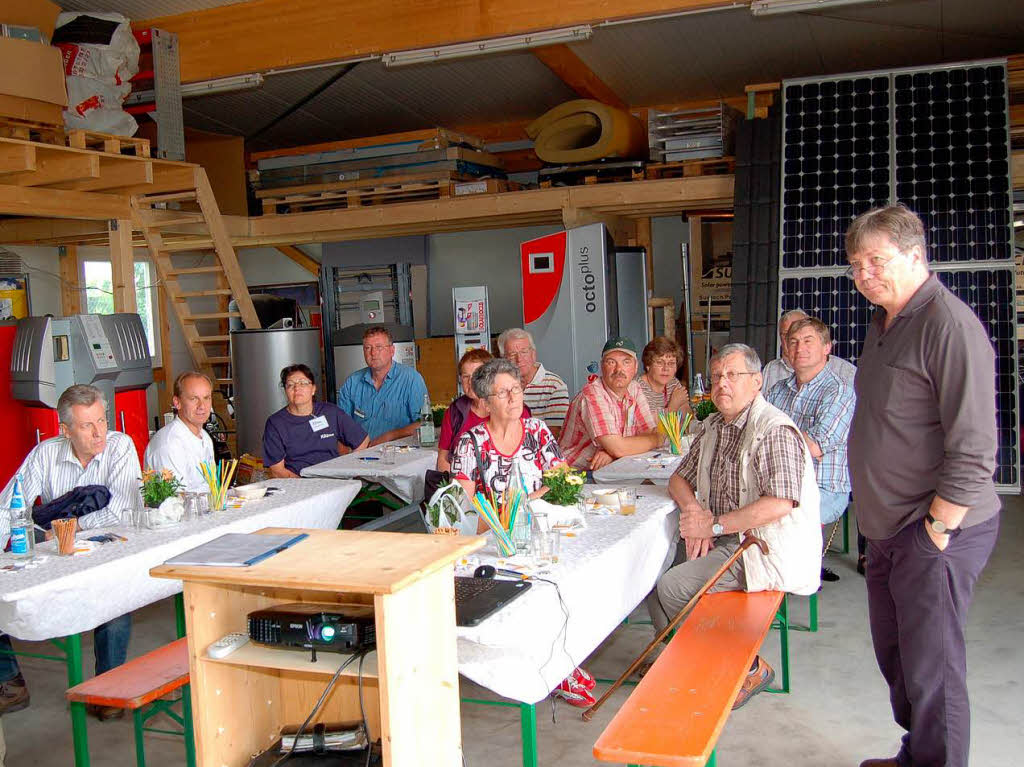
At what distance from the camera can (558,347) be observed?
9156 mm

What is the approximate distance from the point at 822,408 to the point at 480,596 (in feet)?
9.46

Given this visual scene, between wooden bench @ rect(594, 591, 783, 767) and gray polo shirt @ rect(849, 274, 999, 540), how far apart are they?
62 centimetres

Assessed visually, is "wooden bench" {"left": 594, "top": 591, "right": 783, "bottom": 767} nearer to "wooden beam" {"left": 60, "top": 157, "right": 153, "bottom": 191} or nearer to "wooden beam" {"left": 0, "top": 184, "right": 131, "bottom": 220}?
"wooden beam" {"left": 60, "top": 157, "right": 153, "bottom": 191}

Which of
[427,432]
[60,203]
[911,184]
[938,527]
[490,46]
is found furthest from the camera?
[60,203]

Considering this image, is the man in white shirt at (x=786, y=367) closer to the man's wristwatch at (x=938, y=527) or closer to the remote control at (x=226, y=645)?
the man's wristwatch at (x=938, y=527)

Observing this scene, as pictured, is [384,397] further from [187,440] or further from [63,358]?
[63,358]

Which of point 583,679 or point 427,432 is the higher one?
point 427,432

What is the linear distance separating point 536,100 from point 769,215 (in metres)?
3.68

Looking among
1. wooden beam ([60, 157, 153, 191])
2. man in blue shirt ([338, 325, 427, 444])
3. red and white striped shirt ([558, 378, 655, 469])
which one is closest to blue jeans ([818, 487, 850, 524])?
red and white striped shirt ([558, 378, 655, 469])

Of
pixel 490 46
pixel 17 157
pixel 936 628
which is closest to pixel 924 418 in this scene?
pixel 936 628

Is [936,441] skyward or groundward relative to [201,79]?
groundward

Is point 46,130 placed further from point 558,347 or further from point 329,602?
point 329,602

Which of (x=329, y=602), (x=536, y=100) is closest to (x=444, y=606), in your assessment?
(x=329, y=602)

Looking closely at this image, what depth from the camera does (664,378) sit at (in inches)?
260
